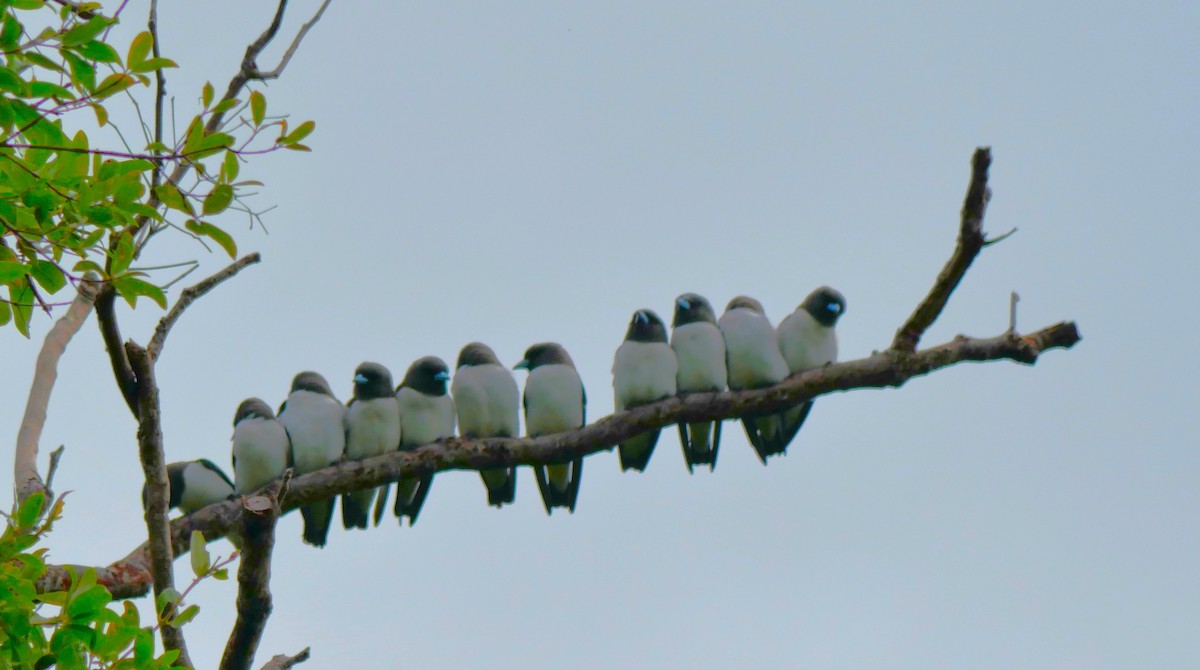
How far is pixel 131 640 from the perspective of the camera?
10.8 feet

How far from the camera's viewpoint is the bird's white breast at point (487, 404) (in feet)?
25.1

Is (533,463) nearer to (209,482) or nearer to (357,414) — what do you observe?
(357,414)

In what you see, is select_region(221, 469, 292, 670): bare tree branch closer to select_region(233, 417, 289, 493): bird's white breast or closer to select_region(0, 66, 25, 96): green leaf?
select_region(0, 66, 25, 96): green leaf

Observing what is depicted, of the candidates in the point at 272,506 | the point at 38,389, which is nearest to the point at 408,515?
the point at 38,389

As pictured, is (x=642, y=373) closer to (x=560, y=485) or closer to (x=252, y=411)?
(x=560, y=485)

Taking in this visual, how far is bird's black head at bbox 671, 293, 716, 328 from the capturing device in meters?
7.75

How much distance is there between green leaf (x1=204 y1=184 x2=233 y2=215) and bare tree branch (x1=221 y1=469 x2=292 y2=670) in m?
1.06

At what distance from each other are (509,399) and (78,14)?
4850mm

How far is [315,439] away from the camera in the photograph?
7465 millimetres

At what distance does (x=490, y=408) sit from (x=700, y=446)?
1419mm

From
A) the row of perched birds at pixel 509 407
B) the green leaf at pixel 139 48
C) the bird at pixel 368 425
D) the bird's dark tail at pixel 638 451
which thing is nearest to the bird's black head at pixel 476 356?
the row of perched birds at pixel 509 407

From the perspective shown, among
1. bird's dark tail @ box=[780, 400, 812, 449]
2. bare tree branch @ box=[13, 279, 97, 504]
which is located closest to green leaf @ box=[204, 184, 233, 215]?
bare tree branch @ box=[13, 279, 97, 504]

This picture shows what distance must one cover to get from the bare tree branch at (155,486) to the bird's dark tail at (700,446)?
13.9 ft

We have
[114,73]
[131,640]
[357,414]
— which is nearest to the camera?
[114,73]
